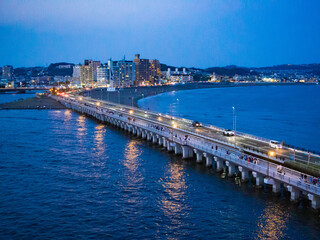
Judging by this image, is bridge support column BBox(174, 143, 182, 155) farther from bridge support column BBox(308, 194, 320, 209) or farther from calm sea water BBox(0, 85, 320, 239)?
bridge support column BBox(308, 194, 320, 209)

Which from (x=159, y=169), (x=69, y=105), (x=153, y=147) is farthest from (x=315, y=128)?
(x=69, y=105)

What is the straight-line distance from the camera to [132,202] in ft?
105

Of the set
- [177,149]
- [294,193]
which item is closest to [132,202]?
[294,193]

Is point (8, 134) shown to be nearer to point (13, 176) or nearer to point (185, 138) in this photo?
point (13, 176)

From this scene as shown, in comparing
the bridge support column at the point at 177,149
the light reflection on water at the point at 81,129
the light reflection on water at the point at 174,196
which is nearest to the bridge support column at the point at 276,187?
the light reflection on water at the point at 174,196

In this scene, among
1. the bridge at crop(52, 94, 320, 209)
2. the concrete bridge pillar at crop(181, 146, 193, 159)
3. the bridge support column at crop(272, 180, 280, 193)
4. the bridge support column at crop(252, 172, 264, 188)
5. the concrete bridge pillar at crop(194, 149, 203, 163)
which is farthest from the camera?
the concrete bridge pillar at crop(181, 146, 193, 159)

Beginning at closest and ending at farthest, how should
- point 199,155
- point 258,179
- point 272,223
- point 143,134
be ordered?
point 272,223, point 258,179, point 199,155, point 143,134

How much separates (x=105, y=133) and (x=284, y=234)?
159 ft

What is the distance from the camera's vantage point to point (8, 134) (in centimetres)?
6931

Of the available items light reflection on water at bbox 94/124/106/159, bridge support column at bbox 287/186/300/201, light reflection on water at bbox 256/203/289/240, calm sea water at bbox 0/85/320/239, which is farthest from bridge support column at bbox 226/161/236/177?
light reflection on water at bbox 94/124/106/159

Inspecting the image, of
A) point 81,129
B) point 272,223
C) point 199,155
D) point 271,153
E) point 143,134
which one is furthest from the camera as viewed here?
point 81,129

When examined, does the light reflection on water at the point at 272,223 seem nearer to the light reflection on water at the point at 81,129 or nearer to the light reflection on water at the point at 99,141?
the light reflection on water at the point at 99,141

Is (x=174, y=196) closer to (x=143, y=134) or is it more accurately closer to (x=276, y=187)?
(x=276, y=187)

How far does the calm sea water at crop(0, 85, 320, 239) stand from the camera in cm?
2669
